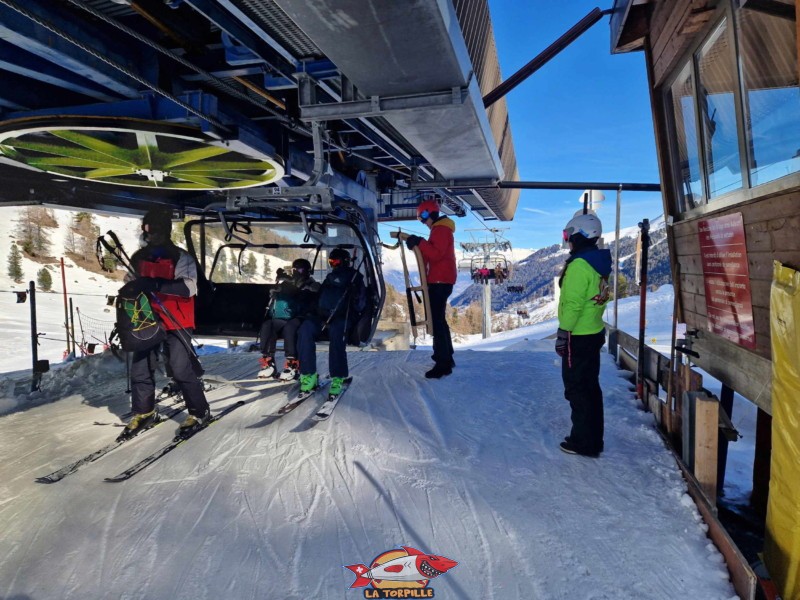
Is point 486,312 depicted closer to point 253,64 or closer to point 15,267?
point 253,64

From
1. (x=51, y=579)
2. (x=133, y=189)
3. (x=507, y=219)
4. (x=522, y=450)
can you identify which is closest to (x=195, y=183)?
(x=133, y=189)

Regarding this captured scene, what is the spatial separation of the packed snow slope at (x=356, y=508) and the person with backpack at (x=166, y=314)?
0.32m

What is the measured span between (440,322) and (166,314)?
284 centimetres

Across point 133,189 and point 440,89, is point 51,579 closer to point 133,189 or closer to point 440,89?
point 440,89

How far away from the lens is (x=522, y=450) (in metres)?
3.53

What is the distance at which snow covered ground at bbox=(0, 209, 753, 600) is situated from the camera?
225cm

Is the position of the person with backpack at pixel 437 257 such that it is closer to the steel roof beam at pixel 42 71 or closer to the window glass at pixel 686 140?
the window glass at pixel 686 140

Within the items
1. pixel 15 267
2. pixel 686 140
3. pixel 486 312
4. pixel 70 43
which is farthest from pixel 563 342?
pixel 15 267

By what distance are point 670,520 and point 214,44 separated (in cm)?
491

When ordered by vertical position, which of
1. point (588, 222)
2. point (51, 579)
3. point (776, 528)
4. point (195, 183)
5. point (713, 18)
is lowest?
point (51, 579)

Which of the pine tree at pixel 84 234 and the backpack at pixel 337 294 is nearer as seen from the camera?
the backpack at pixel 337 294

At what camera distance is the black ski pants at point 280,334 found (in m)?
5.45

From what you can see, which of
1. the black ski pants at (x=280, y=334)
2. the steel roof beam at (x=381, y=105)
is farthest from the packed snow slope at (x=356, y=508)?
the steel roof beam at (x=381, y=105)

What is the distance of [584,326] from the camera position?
3.29 metres
